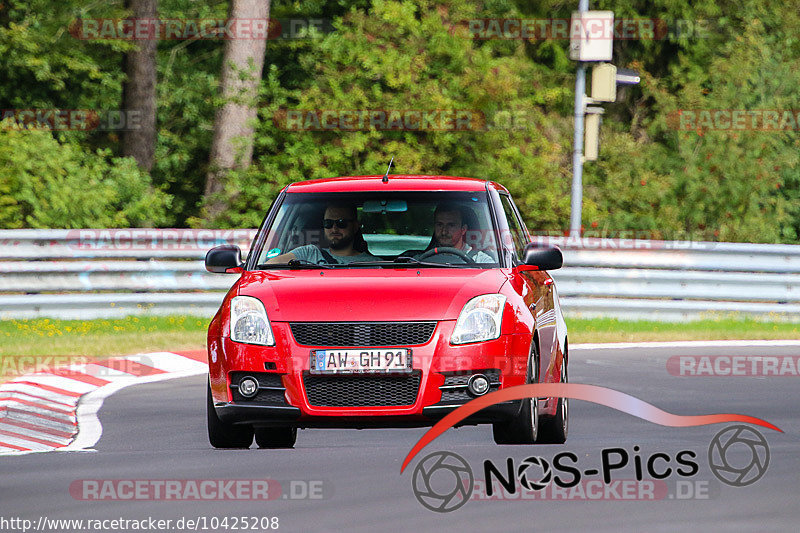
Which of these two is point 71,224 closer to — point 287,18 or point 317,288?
point 287,18

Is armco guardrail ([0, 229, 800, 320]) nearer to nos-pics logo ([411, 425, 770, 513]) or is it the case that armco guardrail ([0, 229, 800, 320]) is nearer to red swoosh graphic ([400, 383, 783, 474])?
red swoosh graphic ([400, 383, 783, 474])

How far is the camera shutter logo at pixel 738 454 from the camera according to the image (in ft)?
29.4

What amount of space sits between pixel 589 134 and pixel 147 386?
956 cm

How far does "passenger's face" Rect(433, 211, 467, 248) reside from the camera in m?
10.1

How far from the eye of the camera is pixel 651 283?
1978cm

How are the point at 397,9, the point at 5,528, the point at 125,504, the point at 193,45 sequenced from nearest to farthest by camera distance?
the point at 5,528
the point at 125,504
the point at 397,9
the point at 193,45

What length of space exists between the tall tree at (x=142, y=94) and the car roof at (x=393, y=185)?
21.2 m

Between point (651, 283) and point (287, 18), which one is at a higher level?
point (287, 18)

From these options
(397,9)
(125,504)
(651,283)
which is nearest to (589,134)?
(651,283)

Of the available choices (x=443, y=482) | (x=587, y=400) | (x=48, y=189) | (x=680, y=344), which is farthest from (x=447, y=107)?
(x=443, y=482)

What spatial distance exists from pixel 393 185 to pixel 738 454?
8.71ft

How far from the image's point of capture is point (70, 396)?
12961 millimetres

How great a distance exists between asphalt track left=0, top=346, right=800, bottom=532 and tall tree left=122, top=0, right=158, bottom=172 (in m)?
18.7

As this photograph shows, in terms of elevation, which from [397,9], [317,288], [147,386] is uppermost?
[397,9]
